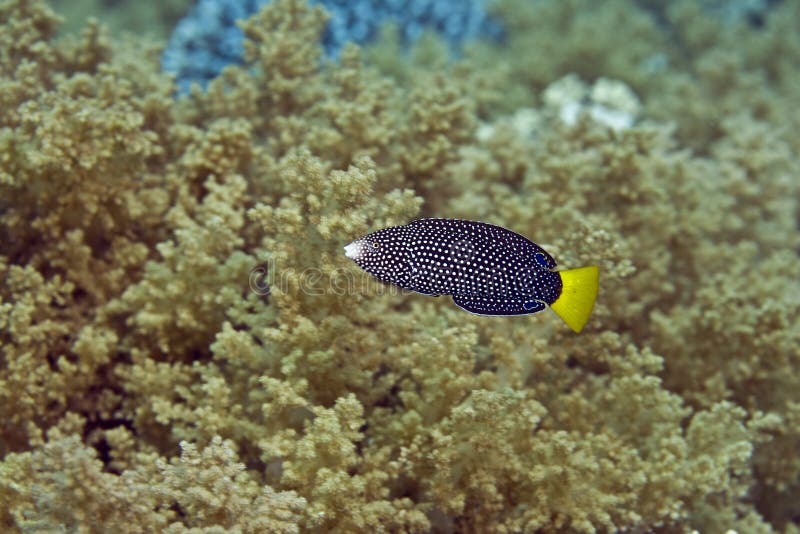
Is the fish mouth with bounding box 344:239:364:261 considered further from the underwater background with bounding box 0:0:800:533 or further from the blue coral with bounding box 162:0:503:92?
the blue coral with bounding box 162:0:503:92

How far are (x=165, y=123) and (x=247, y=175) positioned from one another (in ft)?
2.19

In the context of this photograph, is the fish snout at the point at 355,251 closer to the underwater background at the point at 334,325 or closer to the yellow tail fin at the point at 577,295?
the underwater background at the point at 334,325

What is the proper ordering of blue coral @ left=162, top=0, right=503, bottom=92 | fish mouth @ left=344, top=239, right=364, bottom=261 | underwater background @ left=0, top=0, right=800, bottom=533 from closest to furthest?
→ fish mouth @ left=344, top=239, right=364, bottom=261 → underwater background @ left=0, top=0, right=800, bottom=533 → blue coral @ left=162, top=0, right=503, bottom=92

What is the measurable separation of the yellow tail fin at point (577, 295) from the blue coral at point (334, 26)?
394 cm

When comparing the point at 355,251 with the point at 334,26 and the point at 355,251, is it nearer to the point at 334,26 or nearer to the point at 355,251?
the point at 355,251

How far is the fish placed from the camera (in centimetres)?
248

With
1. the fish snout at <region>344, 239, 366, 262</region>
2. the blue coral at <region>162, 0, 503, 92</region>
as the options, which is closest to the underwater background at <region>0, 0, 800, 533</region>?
the fish snout at <region>344, 239, 366, 262</region>

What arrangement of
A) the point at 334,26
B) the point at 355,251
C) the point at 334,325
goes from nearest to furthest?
1. the point at 355,251
2. the point at 334,325
3. the point at 334,26

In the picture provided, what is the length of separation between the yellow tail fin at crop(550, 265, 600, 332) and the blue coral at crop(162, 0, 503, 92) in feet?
12.9

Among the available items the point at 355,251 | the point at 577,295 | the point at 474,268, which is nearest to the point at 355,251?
the point at 355,251

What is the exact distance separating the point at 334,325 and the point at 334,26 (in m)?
4.96

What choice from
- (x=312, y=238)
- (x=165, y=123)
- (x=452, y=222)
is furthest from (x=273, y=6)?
(x=452, y=222)

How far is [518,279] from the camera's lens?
8.30ft

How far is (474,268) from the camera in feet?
8.18
